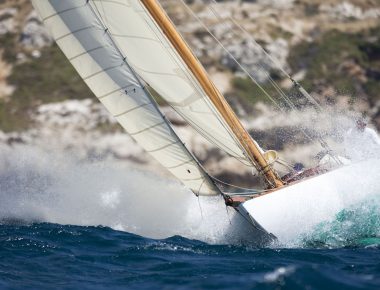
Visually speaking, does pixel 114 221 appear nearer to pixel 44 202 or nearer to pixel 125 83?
pixel 44 202

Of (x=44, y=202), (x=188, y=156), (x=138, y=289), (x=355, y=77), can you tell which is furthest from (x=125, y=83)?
(x=355, y=77)

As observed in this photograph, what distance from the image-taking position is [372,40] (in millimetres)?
48094

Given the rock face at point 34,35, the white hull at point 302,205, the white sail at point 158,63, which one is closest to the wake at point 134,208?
the white hull at point 302,205

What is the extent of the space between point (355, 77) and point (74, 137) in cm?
2095

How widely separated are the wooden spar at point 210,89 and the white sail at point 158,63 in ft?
0.44

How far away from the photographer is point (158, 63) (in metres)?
16.0

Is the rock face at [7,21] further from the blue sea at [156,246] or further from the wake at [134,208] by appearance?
the blue sea at [156,246]

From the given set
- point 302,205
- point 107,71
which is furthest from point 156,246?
point 107,71

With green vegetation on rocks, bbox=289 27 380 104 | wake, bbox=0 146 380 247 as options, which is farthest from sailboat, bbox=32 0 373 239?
green vegetation on rocks, bbox=289 27 380 104

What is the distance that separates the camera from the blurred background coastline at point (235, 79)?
38281 mm

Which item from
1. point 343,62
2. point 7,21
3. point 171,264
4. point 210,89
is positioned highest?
point 7,21

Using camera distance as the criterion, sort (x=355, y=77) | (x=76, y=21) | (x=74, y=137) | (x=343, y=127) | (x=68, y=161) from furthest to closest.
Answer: (x=355, y=77), (x=74, y=137), (x=68, y=161), (x=343, y=127), (x=76, y=21)

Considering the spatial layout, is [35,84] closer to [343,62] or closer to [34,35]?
[34,35]

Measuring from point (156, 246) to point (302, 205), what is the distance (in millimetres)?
3939
